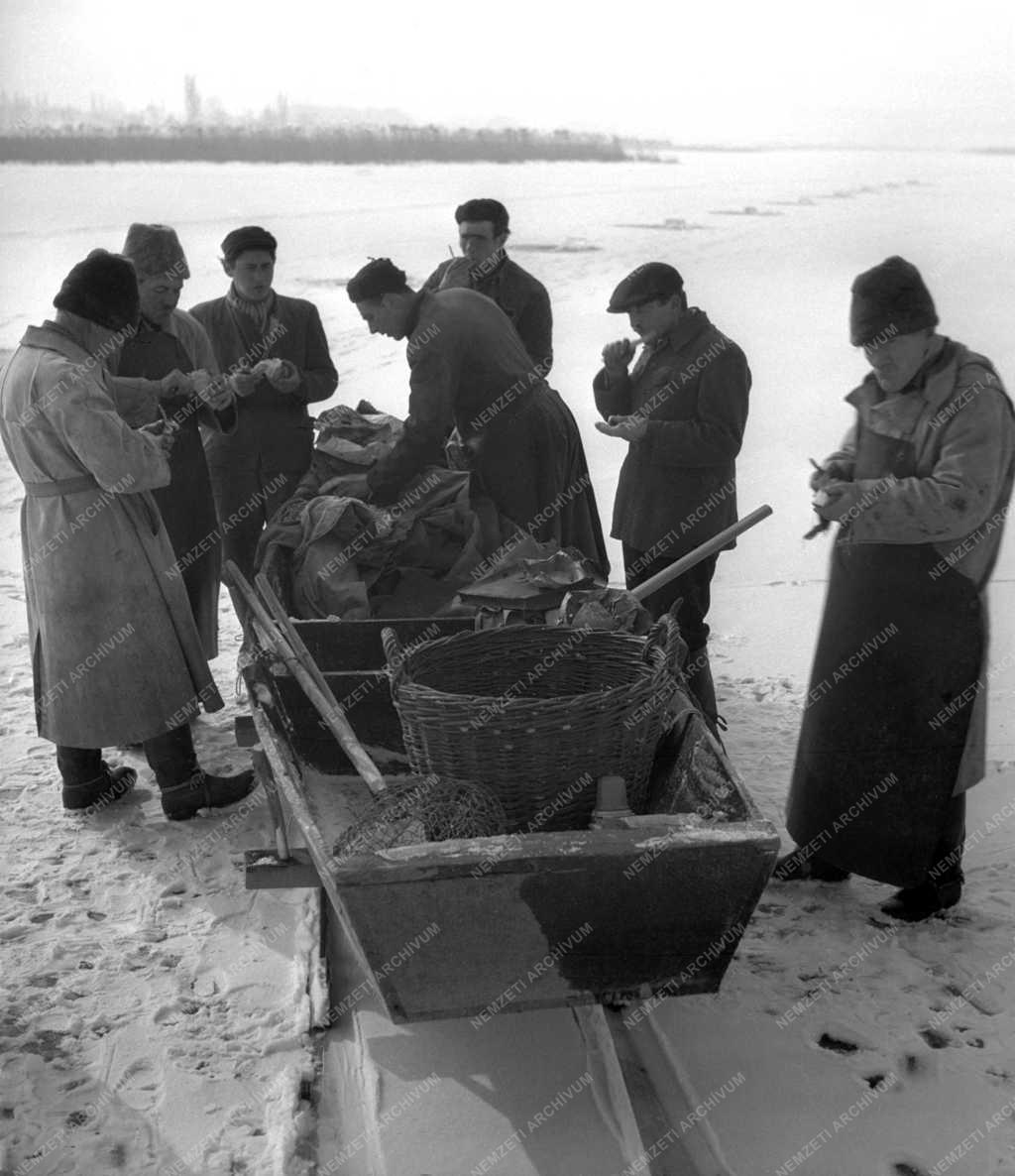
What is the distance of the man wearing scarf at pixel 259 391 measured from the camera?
6.12m

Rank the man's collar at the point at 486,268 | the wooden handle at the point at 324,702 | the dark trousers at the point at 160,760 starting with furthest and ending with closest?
the man's collar at the point at 486,268
the dark trousers at the point at 160,760
the wooden handle at the point at 324,702

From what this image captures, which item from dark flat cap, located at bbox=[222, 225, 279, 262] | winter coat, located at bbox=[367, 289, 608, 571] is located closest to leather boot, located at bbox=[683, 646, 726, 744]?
winter coat, located at bbox=[367, 289, 608, 571]

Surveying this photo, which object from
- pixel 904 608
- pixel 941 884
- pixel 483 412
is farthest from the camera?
pixel 483 412

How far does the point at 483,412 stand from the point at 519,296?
4.13ft

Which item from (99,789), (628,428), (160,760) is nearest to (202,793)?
(160,760)

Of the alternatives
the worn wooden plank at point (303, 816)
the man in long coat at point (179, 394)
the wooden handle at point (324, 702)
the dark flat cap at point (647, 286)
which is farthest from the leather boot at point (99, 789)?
the dark flat cap at point (647, 286)

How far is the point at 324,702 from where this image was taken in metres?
4.07

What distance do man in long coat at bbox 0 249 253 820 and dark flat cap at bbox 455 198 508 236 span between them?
7.93 feet

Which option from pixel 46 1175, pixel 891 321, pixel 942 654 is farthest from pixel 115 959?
pixel 891 321

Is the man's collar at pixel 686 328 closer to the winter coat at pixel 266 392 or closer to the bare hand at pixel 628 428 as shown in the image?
the bare hand at pixel 628 428

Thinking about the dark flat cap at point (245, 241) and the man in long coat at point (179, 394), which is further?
the dark flat cap at point (245, 241)

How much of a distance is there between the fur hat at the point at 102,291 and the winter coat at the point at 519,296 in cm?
232

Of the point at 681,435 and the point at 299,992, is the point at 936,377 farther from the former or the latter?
the point at 299,992

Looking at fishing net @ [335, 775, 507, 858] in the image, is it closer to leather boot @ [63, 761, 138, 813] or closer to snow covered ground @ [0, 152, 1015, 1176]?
snow covered ground @ [0, 152, 1015, 1176]
